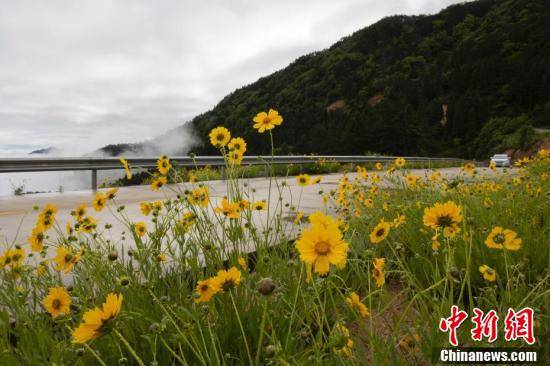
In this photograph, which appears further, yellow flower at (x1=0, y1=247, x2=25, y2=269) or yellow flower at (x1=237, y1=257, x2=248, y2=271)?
yellow flower at (x1=0, y1=247, x2=25, y2=269)

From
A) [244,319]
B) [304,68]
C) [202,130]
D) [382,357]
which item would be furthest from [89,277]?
[304,68]

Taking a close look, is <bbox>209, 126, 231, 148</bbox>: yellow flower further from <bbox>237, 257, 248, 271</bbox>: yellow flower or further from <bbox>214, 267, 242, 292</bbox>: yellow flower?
<bbox>214, 267, 242, 292</bbox>: yellow flower

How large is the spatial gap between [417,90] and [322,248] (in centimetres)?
7974

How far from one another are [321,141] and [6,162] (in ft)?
154

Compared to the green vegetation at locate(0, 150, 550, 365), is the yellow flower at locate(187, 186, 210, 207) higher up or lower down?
higher up

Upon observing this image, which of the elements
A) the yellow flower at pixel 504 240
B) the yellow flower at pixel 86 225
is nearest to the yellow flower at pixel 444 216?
the yellow flower at pixel 504 240

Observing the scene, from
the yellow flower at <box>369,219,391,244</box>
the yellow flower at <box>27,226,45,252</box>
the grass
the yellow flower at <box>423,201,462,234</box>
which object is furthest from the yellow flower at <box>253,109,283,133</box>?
the yellow flower at <box>27,226,45,252</box>

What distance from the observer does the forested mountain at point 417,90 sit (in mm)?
51531

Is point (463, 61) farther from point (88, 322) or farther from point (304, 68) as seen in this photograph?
point (88, 322)

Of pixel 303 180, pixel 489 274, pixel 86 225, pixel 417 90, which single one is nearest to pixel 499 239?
pixel 489 274

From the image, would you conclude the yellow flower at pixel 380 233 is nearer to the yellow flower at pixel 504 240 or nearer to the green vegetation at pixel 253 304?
the green vegetation at pixel 253 304

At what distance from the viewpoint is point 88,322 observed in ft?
3.04

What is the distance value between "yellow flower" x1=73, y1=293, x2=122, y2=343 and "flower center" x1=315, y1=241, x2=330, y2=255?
529 millimetres

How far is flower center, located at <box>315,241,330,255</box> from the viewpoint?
1.05m
